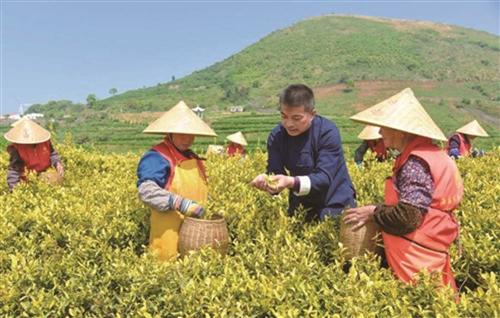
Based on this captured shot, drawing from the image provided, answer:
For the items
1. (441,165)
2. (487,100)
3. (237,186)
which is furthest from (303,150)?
(487,100)

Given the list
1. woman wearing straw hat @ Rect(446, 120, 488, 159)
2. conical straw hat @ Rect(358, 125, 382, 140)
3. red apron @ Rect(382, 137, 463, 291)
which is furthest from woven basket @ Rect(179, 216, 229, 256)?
woman wearing straw hat @ Rect(446, 120, 488, 159)

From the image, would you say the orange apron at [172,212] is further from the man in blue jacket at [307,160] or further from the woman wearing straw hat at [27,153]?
the woman wearing straw hat at [27,153]

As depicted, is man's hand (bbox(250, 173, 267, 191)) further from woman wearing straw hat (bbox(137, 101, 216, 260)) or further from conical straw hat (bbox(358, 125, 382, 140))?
conical straw hat (bbox(358, 125, 382, 140))

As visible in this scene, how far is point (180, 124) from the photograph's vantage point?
377cm

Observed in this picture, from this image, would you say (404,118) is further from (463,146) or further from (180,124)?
(463,146)

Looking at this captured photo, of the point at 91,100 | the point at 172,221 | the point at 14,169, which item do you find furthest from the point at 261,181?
the point at 91,100

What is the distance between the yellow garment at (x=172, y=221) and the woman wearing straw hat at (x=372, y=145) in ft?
15.2

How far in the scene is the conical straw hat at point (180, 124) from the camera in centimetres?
371

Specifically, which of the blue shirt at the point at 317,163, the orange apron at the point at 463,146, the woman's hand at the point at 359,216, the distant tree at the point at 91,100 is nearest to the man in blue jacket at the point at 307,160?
the blue shirt at the point at 317,163

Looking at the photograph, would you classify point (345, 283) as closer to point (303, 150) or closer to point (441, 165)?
point (441, 165)

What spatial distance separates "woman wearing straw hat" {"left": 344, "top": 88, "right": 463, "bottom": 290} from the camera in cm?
280

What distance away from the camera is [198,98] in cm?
10306

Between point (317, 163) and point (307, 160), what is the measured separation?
10 centimetres

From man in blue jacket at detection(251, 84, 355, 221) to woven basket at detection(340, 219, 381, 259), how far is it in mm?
454
